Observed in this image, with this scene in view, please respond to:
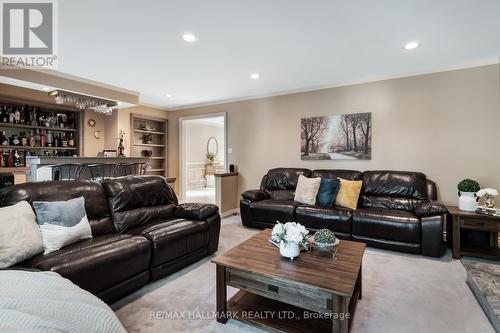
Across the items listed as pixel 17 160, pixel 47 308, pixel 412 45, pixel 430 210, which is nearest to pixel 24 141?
pixel 17 160

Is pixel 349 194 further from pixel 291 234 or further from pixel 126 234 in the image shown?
pixel 126 234

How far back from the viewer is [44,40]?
2857 millimetres

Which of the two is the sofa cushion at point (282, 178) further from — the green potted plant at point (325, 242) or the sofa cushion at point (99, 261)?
the sofa cushion at point (99, 261)

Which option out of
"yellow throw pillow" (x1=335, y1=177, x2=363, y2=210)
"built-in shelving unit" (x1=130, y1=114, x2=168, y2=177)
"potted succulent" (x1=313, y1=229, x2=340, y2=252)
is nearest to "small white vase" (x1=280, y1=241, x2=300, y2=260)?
"potted succulent" (x1=313, y1=229, x2=340, y2=252)

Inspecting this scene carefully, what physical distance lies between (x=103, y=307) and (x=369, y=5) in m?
2.86

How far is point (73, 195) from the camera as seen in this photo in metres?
2.43

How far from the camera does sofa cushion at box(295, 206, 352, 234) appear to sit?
339cm

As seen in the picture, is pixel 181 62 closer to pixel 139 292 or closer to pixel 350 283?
pixel 139 292

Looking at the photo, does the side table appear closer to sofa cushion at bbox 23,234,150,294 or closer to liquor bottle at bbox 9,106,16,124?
sofa cushion at bbox 23,234,150,294

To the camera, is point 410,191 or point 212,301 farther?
point 410,191

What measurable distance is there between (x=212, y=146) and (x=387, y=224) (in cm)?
788

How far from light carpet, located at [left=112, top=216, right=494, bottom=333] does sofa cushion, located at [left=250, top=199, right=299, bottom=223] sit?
1.26 meters

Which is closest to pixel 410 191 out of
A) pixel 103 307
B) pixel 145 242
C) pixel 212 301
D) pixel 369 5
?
pixel 369 5

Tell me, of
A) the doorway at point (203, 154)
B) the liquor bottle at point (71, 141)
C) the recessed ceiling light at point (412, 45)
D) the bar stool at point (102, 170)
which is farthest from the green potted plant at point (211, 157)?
the recessed ceiling light at point (412, 45)
